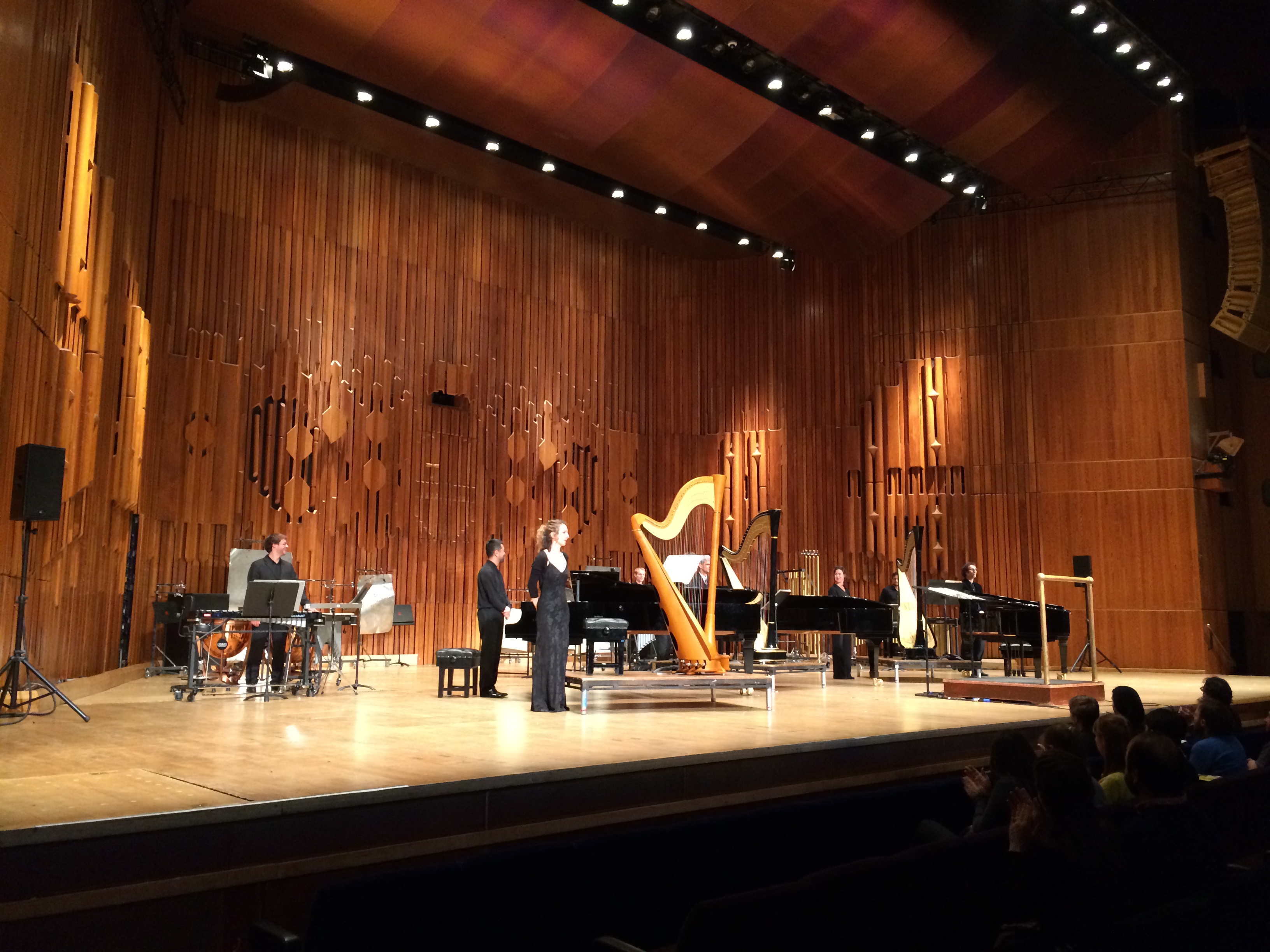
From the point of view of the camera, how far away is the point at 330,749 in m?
4.28

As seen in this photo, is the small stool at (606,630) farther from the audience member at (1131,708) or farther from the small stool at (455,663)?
the audience member at (1131,708)

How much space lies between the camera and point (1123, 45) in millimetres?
9812

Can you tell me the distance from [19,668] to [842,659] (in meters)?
6.84

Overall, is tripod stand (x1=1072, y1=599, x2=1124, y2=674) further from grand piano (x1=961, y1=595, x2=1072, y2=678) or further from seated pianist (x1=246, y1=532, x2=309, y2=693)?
seated pianist (x1=246, y1=532, x2=309, y2=693)

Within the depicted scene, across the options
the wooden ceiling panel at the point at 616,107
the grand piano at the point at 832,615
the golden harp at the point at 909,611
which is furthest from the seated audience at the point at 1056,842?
the wooden ceiling panel at the point at 616,107

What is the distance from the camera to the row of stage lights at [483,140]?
380 inches

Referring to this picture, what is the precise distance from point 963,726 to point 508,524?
293 inches

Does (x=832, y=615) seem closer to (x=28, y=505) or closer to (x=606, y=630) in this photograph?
(x=606, y=630)

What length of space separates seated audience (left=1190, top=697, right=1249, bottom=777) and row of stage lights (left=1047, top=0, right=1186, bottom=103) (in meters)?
7.69

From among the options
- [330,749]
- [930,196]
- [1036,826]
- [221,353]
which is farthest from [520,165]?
[1036,826]

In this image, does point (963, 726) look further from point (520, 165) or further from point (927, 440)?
point (520, 165)

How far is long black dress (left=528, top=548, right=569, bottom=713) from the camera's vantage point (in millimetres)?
6180

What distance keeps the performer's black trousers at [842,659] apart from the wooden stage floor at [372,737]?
5.51ft

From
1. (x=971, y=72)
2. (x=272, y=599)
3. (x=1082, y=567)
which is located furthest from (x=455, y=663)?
(x=971, y=72)
